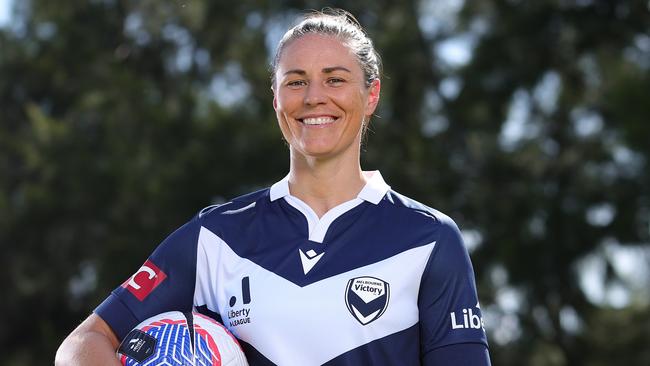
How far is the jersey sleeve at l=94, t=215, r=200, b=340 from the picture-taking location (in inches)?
108

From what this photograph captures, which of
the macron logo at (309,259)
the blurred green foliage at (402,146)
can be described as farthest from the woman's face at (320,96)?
the blurred green foliage at (402,146)

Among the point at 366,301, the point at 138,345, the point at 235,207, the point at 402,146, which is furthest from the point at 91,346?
the point at 402,146

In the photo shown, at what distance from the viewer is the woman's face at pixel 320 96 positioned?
269 centimetres

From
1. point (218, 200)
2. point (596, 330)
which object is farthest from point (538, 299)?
point (218, 200)

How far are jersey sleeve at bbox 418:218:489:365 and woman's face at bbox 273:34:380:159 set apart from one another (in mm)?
366

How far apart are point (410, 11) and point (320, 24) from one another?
9.94 meters

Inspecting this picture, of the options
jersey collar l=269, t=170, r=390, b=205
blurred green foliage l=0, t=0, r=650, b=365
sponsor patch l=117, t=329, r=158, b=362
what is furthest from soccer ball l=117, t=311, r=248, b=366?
blurred green foliage l=0, t=0, r=650, b=365

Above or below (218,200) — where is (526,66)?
above

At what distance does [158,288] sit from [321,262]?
0.42 m

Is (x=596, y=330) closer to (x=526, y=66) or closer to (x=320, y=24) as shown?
(x=526, y=66)

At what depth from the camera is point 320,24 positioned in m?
2.79

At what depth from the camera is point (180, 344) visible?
2549 millimetres

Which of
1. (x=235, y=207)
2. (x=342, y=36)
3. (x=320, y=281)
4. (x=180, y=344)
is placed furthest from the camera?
(x=235, y=207)

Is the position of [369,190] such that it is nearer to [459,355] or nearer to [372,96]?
[372,96]
